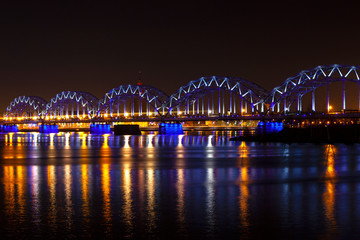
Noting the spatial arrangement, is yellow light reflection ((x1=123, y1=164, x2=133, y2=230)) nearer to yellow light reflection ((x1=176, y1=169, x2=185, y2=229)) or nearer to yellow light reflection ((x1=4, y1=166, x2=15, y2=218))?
yellow light reflection ((x1=176, y1=169, x2=185, y2=229))

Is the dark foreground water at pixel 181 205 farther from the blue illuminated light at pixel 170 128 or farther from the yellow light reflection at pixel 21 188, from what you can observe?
the blue illuminated light at pixel 170 128

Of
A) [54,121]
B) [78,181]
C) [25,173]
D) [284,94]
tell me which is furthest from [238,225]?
[54,121]

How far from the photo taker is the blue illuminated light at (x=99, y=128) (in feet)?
463

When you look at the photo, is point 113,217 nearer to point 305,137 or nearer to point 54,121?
point 305,137

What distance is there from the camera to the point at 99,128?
143 m

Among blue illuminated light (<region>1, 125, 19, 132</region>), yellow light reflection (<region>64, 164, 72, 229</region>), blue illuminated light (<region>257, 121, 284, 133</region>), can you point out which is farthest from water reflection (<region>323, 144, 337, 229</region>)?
blue illuminated light (<region>1, 125, 19, 132</region>)

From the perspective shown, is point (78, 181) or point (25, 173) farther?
point (25, 173)

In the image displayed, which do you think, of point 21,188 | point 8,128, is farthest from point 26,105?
point 21,188

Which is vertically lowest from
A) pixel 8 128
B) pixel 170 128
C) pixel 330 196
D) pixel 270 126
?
pixel 330 196

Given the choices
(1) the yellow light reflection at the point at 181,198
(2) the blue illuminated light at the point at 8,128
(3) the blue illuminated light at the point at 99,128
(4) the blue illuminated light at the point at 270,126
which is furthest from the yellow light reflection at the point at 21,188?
(2) the blue illuminated light at the point at 8,128

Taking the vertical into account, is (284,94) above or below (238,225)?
above

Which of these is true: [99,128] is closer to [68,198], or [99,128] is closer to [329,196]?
[68,198]

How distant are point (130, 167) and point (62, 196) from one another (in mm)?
12160

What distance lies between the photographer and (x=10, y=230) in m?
12.5
